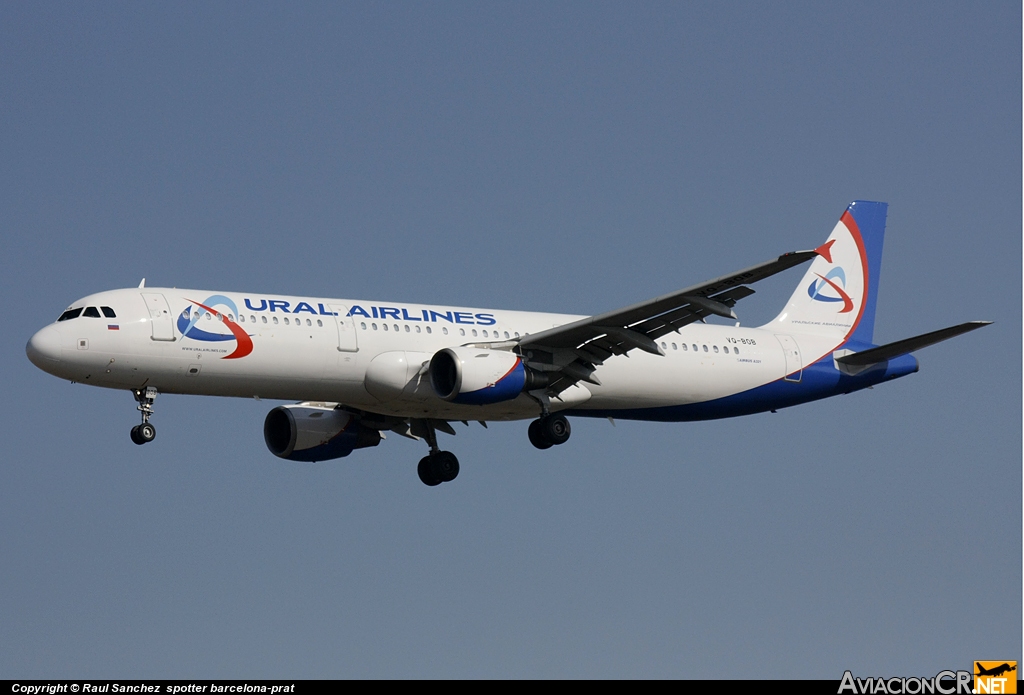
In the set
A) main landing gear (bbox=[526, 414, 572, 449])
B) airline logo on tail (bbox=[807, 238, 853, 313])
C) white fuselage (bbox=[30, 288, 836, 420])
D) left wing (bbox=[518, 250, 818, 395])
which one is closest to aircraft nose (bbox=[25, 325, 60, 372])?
white fuselage (bbox=[30, 288, 836, 420])

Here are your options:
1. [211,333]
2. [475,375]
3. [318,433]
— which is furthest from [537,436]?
[211,333]

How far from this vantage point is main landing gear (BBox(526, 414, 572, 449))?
1597 inches

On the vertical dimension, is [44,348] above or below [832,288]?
below

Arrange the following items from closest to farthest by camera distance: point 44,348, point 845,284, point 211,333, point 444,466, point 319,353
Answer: point 44,348 < point 211,333 < point 319,353 < point 444,466 < point 845,284

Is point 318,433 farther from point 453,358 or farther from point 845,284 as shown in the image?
point 845,284

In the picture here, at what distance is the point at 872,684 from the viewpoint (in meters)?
27.6

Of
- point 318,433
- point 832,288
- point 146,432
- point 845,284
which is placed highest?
point 845,284

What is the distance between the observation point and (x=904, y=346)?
42.2 meters

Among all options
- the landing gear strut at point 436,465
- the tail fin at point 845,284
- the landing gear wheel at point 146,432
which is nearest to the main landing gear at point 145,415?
the landing gear wheel at point 146,432

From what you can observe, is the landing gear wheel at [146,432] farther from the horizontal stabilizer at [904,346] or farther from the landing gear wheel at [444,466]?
the horizontal stabilizer at [904,346]

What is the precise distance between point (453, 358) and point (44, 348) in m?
9.60

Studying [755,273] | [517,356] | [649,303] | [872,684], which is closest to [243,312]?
[517,356]

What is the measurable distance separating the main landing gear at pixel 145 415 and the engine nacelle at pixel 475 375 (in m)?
6.78

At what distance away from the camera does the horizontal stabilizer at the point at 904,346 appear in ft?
126
